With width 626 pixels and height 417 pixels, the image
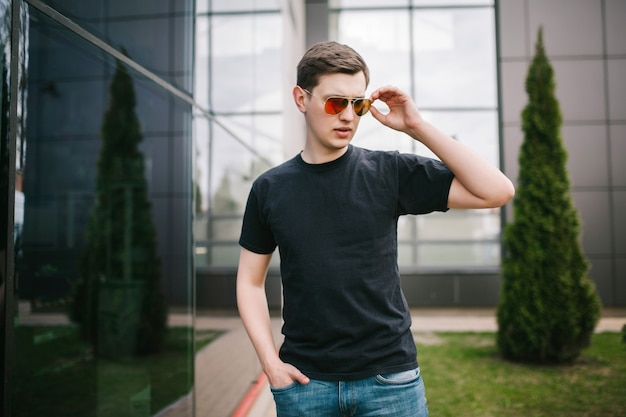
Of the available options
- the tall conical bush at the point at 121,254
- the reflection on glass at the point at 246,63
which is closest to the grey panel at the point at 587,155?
the reflection on glass at the point at 246,63

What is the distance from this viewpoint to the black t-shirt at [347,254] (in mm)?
1537

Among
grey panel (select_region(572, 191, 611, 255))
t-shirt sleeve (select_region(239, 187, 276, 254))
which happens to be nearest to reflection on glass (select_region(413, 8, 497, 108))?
grey panel (select_region(572, 191, 611, 255))

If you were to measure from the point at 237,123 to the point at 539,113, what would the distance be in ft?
12.8

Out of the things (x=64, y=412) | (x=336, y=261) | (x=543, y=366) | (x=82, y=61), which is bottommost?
(x=543, y=366)

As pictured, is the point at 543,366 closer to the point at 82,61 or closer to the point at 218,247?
the point at 218,247

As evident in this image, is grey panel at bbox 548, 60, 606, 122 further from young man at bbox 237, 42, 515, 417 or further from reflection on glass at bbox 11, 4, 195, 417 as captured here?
young man at bbox 237, 42, 515, 417

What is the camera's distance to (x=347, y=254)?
61.4 inches

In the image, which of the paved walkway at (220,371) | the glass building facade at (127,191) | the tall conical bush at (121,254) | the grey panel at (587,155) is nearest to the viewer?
the glass building facade at (127,191)

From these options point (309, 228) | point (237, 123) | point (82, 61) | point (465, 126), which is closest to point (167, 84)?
point (82, 61)

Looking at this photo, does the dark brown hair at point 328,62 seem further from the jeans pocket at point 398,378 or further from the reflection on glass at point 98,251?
the reflection on glass at point 98,251

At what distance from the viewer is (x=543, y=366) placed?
20.5ft

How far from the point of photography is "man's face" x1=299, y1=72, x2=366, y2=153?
5.35 ft

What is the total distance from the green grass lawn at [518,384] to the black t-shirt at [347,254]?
356 centimetres

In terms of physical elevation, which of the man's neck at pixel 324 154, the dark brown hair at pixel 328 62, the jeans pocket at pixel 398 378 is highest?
the dark brown hair at pixel 328 62
